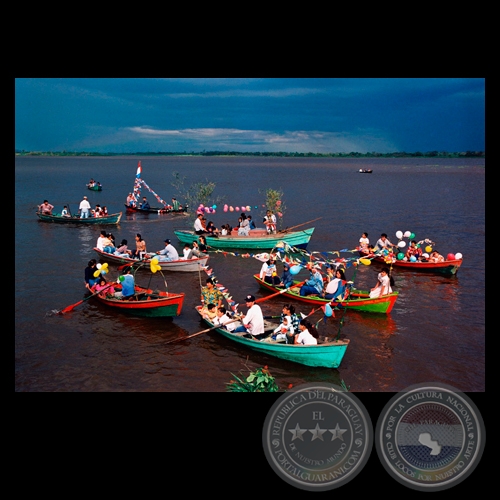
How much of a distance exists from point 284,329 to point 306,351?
0.84 meters

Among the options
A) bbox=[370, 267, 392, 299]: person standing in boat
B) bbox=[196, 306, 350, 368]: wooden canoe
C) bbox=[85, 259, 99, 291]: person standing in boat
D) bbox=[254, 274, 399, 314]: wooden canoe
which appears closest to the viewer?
bbox=[196, 306, 350, 368]: wooden canoe

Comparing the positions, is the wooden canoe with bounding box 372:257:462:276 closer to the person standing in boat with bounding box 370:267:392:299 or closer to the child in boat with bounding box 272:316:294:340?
the person standing in boat with bounding box 370:267:392:299

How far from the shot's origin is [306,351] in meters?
11.7

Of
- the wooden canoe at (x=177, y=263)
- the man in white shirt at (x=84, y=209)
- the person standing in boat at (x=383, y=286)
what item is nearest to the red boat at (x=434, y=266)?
the person standing in boat at (x=383, y=286)

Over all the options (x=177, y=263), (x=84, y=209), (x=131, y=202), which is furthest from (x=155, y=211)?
(x=177, y=263)

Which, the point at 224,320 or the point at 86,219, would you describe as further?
the point at 86,219

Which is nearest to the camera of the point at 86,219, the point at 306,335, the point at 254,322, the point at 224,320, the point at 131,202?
the point at 306,335

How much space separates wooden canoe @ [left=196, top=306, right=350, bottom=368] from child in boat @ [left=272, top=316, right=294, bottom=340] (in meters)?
0.16

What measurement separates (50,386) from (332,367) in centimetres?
662

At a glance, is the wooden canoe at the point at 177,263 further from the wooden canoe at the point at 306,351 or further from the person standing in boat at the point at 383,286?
the wooden canoe at the point at 306,351

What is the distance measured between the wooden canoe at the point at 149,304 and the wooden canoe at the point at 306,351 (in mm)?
2864

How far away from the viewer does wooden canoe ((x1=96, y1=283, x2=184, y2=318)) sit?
47.9ft

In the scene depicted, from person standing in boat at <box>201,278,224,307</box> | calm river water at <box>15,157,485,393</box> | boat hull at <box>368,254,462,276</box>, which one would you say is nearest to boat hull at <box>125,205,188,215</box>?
calm river water at <box>15,157,485,393</box>

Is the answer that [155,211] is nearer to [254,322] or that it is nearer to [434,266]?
[434,266]
